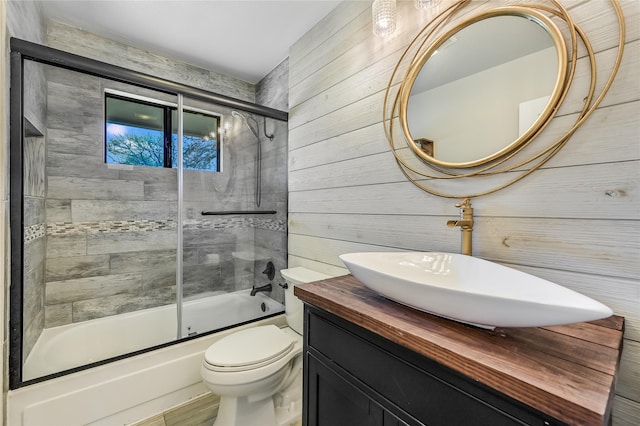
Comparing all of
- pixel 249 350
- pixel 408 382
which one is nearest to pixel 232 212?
pixel 249 350

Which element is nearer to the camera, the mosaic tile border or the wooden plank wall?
the wooden plank wall

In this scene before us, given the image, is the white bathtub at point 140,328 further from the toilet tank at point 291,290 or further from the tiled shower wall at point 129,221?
the toilet tank at point 291,290

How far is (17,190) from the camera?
1.19 meters

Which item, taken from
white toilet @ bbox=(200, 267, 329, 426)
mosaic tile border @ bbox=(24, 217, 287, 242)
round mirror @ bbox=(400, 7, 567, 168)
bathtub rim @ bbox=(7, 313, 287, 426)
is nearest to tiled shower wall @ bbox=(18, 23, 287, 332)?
mosaic tile border @ bbox=(24, 217, 287, 242)

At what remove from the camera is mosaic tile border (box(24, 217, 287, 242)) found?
1.84 meters

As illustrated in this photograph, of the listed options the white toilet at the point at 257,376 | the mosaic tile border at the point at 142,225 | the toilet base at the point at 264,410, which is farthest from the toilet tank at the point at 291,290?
the mosaic tile border at the point at 142,225

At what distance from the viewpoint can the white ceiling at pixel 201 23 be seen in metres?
1.64

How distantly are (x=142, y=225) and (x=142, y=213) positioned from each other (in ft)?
0.32

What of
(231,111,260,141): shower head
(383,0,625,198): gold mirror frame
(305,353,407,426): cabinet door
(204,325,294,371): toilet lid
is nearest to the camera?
(305,353,407,426): cabinet door

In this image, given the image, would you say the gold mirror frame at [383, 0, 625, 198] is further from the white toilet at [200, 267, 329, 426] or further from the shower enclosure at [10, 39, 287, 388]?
the shower enclosure at [10, 39, 287, 388]

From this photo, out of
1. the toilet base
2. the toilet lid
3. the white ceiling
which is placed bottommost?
the toilet base

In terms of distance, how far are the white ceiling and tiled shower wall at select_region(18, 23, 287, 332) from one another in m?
Result: 0.19

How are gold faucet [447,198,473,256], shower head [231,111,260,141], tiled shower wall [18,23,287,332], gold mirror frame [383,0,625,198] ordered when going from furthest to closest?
shower head [231,111,260,141]
tiled shower wall [18,23,287,332]
gold faucet [447,198,473,256]
gold mirror frame [383,0,625,198]

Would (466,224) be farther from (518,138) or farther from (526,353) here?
(526,353)
